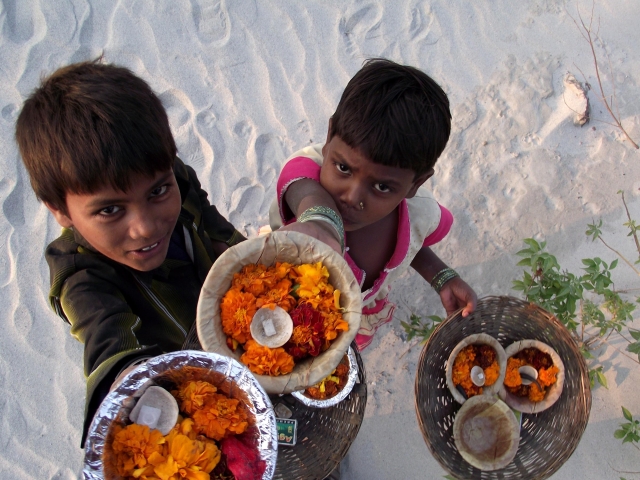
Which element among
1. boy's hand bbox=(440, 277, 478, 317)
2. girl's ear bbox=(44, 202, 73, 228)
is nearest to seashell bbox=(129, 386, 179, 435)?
girl's ear bbox=(44, 202, 73, 228)

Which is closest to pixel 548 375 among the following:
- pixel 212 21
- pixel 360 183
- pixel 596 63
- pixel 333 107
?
pixel 360 183

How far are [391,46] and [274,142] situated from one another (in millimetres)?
1091

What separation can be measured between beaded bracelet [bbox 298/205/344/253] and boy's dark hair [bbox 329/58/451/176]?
0.77 feet

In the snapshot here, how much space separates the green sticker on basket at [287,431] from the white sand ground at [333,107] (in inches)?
31.8

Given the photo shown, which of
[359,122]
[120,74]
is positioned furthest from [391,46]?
[120,74]

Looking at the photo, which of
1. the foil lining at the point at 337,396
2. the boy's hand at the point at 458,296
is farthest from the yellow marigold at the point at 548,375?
the foil lining at the point at 337,396

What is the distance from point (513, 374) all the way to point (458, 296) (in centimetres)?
47

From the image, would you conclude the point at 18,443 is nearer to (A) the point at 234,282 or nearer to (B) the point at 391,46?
(A) the point at 234,282

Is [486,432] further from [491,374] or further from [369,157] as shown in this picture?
[369,157]

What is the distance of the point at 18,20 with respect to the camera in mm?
2998

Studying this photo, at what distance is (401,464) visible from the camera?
2439mm

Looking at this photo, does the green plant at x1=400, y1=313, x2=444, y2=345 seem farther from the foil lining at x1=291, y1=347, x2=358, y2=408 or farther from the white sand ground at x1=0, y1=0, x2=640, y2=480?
the foil lining at x1=291, y1=347, x2=358, y2=408

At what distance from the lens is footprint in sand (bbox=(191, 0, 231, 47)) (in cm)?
310

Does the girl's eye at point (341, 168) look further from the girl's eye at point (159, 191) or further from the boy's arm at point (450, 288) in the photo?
the boy's arm at point (450, 288)
